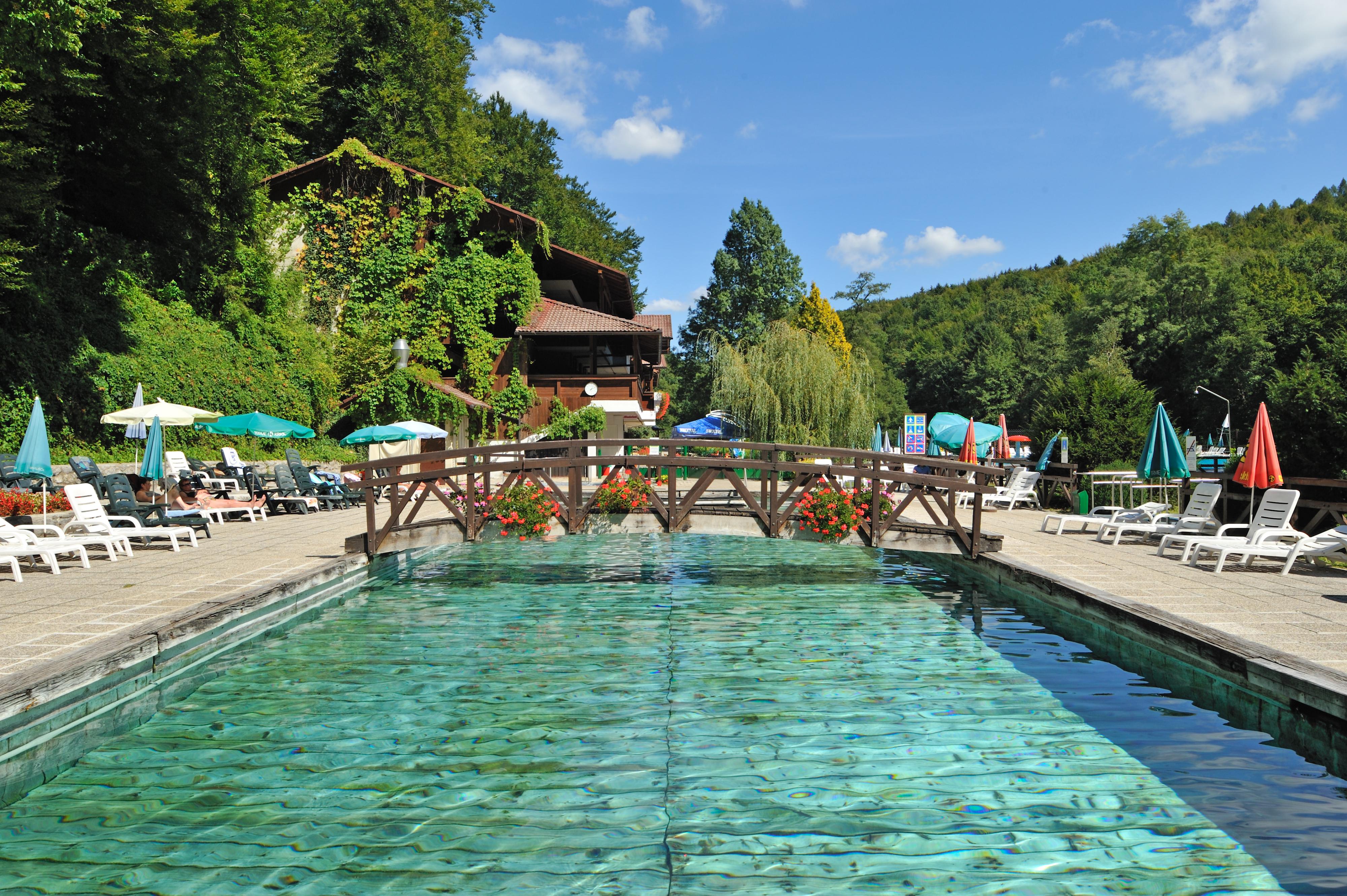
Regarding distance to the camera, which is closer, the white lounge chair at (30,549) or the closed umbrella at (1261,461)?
the white lounge chair at (30,549)

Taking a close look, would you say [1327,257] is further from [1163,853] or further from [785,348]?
[1163,853]

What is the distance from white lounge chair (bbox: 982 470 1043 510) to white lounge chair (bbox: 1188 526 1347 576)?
864 centimetres

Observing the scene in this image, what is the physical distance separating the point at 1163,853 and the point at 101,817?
16.4 ft

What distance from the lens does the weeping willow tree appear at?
82.9ft

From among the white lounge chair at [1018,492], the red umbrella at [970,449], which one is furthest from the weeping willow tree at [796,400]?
the white lounge chair at [1018,492]

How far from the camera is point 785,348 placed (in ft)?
86.2

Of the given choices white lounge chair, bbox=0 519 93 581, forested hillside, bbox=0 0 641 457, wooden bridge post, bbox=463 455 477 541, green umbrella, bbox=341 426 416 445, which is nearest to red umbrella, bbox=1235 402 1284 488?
wooden bridge post, bbox=463 455 477 541

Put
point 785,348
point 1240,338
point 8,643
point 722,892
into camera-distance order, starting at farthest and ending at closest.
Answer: point 1240,338 < point 785,348 < point 8,643 < point 722,892

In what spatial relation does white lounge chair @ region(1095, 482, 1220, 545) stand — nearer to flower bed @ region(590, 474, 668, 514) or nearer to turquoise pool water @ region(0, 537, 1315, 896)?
turquoise pool water @ region(0, 537, 1315, 896)

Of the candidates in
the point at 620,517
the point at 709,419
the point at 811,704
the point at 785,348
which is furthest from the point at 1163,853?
the point at 709,419

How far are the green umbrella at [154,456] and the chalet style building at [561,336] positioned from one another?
14383 millimetres

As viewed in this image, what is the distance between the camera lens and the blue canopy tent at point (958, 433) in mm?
23000

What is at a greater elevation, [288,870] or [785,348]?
[785,348]

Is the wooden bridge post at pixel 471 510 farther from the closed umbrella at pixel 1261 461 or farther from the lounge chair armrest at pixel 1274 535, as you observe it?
the closed umbrella at pixel 1261 461
